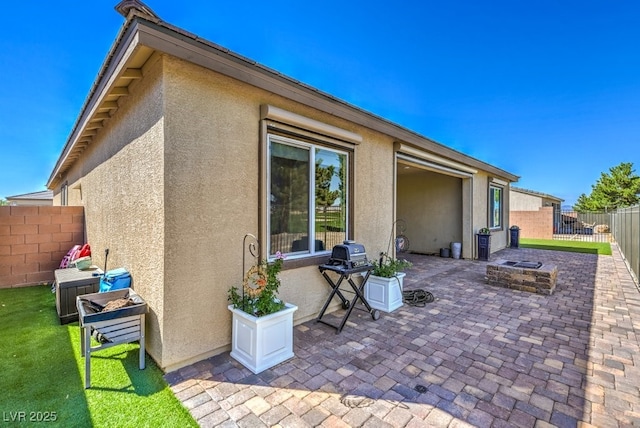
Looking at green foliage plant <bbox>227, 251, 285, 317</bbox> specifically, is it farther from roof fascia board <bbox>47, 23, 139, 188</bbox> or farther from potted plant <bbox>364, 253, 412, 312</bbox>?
roof fascia board <bbox>47, 23, 139, 188</bbox>

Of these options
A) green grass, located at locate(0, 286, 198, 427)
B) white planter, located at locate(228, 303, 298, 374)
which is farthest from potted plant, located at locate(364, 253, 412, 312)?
green grass, located at locate(0, 286, 198, 427)

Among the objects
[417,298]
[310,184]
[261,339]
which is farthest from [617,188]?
[261,339]

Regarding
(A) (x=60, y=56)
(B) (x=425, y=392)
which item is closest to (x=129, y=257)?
(B) (x=425, y=392)

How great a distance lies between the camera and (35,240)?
23.4 ft

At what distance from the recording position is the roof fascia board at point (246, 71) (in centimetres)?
282

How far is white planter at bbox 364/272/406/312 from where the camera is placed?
201 inches

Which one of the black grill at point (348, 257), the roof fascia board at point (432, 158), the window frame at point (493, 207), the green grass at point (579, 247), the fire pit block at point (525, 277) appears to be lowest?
the green grass at point (579, 247)

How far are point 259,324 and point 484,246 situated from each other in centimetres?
1013

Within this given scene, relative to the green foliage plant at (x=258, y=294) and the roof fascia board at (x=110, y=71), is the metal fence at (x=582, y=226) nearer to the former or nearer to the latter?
the green foliage plant at (x=258, y=294)

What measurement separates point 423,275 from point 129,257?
7.11 meters

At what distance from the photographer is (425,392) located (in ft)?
9.02

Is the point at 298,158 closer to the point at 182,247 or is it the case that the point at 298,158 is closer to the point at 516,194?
the point at 182,247

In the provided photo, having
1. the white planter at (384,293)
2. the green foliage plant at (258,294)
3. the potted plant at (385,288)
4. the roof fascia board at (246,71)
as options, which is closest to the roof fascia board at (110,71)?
the roof fascia board at (246,71)

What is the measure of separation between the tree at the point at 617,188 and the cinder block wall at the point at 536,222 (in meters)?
16.5
